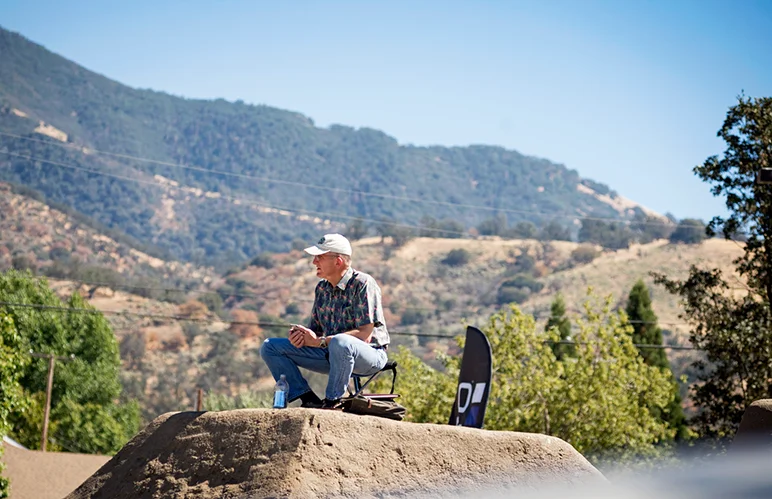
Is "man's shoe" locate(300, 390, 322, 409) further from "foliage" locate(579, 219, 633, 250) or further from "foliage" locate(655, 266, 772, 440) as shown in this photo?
"foliage" locate(579, 219, 633, 250)

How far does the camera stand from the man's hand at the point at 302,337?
7.10m

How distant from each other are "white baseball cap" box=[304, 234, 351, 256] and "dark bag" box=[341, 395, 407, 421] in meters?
1.10

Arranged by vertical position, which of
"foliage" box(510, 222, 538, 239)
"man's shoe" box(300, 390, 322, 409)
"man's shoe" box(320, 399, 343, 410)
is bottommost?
"man's shoe" box(300, 390, 322, 409)

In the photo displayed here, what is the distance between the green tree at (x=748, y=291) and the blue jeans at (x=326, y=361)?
48.3 ft

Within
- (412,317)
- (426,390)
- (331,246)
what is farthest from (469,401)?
(412,317)

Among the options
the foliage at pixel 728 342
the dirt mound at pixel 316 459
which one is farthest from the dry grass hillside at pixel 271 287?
the dirt mound at pixel 316 459

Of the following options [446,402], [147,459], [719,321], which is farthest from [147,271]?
[147,459]

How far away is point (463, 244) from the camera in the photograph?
480ft

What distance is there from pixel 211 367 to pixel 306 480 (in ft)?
265

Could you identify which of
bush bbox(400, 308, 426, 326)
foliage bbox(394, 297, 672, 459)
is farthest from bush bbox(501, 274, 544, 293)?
foliage bbox(394, 297, 672, 459)

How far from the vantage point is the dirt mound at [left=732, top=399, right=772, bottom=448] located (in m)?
8.14

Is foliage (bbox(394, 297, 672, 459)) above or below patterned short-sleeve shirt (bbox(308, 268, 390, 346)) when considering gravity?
below

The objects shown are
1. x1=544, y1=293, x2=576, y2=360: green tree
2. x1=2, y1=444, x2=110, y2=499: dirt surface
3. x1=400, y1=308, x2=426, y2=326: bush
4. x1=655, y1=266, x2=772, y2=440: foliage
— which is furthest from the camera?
x1=400, y1=308, x2=426, y2=326: bush

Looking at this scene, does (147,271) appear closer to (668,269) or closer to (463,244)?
(463,244)
